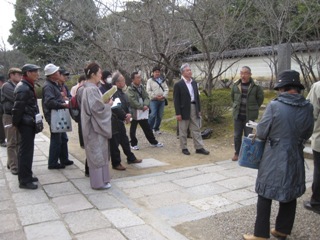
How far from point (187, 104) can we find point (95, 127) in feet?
7.85

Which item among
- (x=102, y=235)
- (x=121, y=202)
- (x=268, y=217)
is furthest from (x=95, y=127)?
(x=268, y=217)

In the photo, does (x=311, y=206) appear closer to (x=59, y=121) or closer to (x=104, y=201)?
(x=104, y=201)

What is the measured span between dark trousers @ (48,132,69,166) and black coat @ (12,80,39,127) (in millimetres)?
1031

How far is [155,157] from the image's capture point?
6.98 meters

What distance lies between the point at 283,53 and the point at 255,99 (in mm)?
1531

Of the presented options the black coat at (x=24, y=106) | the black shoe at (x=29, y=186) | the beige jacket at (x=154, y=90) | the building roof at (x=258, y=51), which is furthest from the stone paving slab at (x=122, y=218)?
the building roof at (x=258, y=51)

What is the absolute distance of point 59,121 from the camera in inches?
227

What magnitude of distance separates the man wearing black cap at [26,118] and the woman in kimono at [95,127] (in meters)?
0.76

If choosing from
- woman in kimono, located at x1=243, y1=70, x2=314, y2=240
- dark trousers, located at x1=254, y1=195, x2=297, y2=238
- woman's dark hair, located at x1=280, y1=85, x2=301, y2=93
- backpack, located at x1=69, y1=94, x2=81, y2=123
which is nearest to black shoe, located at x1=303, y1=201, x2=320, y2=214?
dark trousers, located at x1=254, y1=195, x2=297, y2=238

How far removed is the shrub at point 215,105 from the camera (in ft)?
29.0

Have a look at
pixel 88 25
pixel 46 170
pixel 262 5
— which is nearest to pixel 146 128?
pixel 46 170

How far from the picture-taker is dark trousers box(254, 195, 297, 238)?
3.16 metres

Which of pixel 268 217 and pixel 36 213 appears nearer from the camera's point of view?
pixel 268 217

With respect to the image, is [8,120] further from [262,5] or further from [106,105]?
[262,5]
